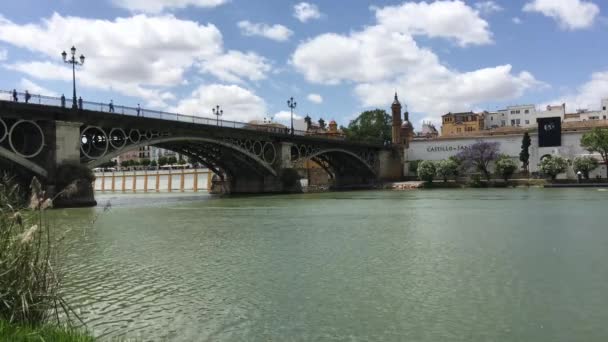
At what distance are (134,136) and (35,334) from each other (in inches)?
1765

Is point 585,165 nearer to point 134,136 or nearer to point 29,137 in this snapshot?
point 134,136

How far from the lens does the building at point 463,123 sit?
495 feet

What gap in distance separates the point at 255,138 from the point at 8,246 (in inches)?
2265

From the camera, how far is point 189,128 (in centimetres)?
5338

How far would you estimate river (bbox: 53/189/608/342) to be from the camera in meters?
9.05

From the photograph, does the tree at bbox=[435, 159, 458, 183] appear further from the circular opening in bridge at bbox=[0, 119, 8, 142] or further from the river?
the circular opening in bridge at bbox=[0, 119, 8, 142]

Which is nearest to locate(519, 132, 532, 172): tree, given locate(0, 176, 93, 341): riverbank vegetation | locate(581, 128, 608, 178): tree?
locate(581, 128, 608, 178): tree

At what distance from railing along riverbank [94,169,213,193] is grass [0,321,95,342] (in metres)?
93.3

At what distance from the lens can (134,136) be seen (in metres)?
49.3

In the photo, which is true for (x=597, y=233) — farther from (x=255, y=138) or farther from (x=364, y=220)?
(x=255, y=138)

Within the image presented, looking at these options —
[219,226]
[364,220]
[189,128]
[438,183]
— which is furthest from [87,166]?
[438,183]

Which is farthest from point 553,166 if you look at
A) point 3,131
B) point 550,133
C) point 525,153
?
point 3,131

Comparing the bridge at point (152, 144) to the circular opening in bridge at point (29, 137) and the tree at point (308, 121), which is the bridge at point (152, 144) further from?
the tree at point (308, 121)

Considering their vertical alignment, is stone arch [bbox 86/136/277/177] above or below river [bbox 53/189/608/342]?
above
